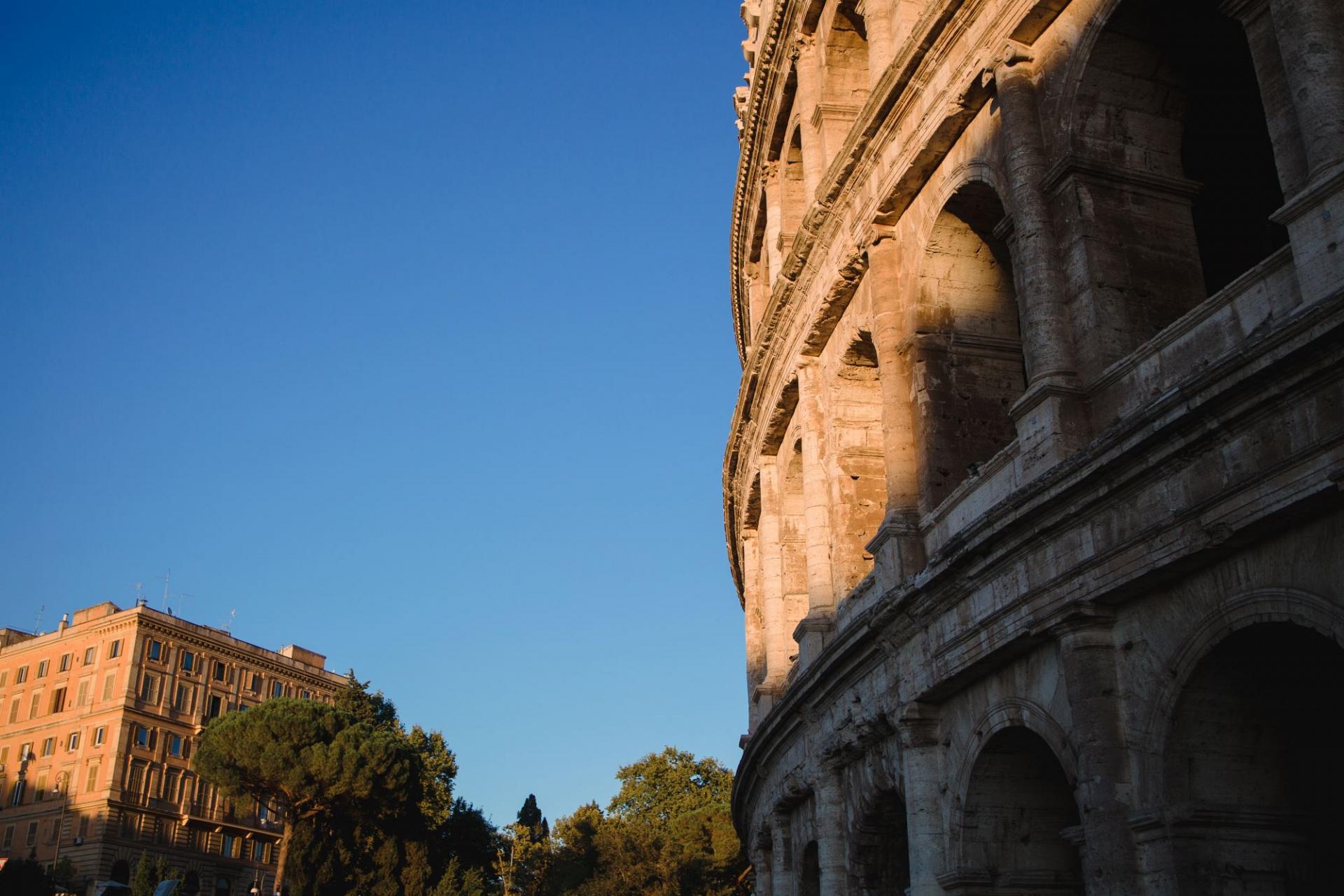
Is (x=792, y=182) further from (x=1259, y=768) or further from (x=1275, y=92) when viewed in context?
(x=1259, y=768)

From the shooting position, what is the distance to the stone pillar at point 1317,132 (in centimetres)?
813

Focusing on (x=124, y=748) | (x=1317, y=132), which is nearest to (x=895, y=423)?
(x=1317, y=132)

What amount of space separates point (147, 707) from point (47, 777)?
234 inches

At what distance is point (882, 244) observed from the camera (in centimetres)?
1448

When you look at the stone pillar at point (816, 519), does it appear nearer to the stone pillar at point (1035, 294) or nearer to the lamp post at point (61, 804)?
the stone pillar at point (1035, 294)

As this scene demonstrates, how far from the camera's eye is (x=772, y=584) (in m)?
20.7

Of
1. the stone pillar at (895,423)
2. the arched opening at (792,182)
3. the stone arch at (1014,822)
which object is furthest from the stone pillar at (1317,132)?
the arched opening at (792,182)

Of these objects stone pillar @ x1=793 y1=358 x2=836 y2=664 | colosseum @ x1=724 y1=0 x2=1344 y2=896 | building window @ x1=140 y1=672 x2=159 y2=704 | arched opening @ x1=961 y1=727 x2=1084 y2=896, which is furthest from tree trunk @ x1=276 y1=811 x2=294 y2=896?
arched opening @ x1=961 y1=727 x2=1084 y2=896

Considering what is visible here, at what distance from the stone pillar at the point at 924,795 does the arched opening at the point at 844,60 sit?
939cm

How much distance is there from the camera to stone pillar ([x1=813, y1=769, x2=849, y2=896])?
49.1 ft

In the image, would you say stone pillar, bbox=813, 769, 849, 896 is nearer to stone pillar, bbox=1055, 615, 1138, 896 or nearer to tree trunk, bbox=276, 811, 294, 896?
stone pillar, bbox=1055, 615, 1138, 896

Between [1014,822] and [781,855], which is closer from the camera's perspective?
[1014,822]

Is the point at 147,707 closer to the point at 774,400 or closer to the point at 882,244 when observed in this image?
the point at 774,400

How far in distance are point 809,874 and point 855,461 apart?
5.97 metres
